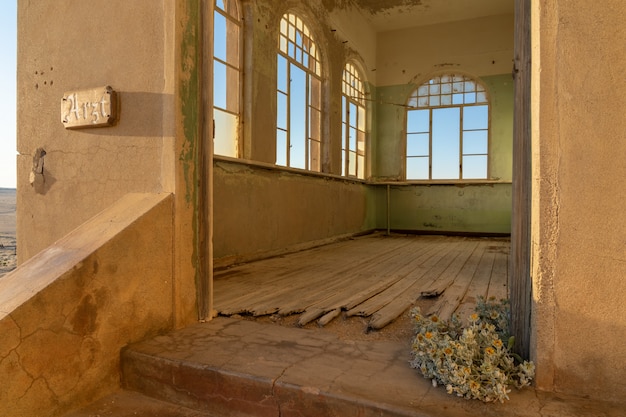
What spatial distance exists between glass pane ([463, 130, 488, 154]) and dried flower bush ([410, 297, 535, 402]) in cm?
794

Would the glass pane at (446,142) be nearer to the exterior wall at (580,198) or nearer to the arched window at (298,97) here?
the arched window at (298,97)

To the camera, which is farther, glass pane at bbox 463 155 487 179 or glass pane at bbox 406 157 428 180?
glass pane at bbox 406 157 428 180

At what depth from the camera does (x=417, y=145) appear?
9633 mm

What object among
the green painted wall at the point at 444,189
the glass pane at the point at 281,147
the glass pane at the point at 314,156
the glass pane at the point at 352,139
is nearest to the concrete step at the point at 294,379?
the glass pane at the point at 281,147

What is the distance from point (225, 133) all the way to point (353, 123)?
14.3 feet

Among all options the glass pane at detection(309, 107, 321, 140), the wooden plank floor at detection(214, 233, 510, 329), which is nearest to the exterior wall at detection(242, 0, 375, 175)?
the glass pane at detection(309, 107, 321, 140)

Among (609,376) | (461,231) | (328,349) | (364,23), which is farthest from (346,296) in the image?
(364,23)

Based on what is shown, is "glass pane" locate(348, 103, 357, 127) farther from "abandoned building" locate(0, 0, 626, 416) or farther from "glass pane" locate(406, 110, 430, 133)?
"abandoned building" locate(0, 0, 626, 416)

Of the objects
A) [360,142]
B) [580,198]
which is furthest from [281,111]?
[580,198]

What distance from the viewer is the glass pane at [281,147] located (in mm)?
6004

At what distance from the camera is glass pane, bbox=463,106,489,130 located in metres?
9.11

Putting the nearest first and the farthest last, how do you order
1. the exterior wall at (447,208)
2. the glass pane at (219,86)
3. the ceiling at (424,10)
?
the glass pane at (219,86) → the ceiling at (424,10) → the exterior wall at (447,208)

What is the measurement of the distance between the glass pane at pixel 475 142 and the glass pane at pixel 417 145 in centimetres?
81

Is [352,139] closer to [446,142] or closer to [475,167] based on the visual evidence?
[446,142]
